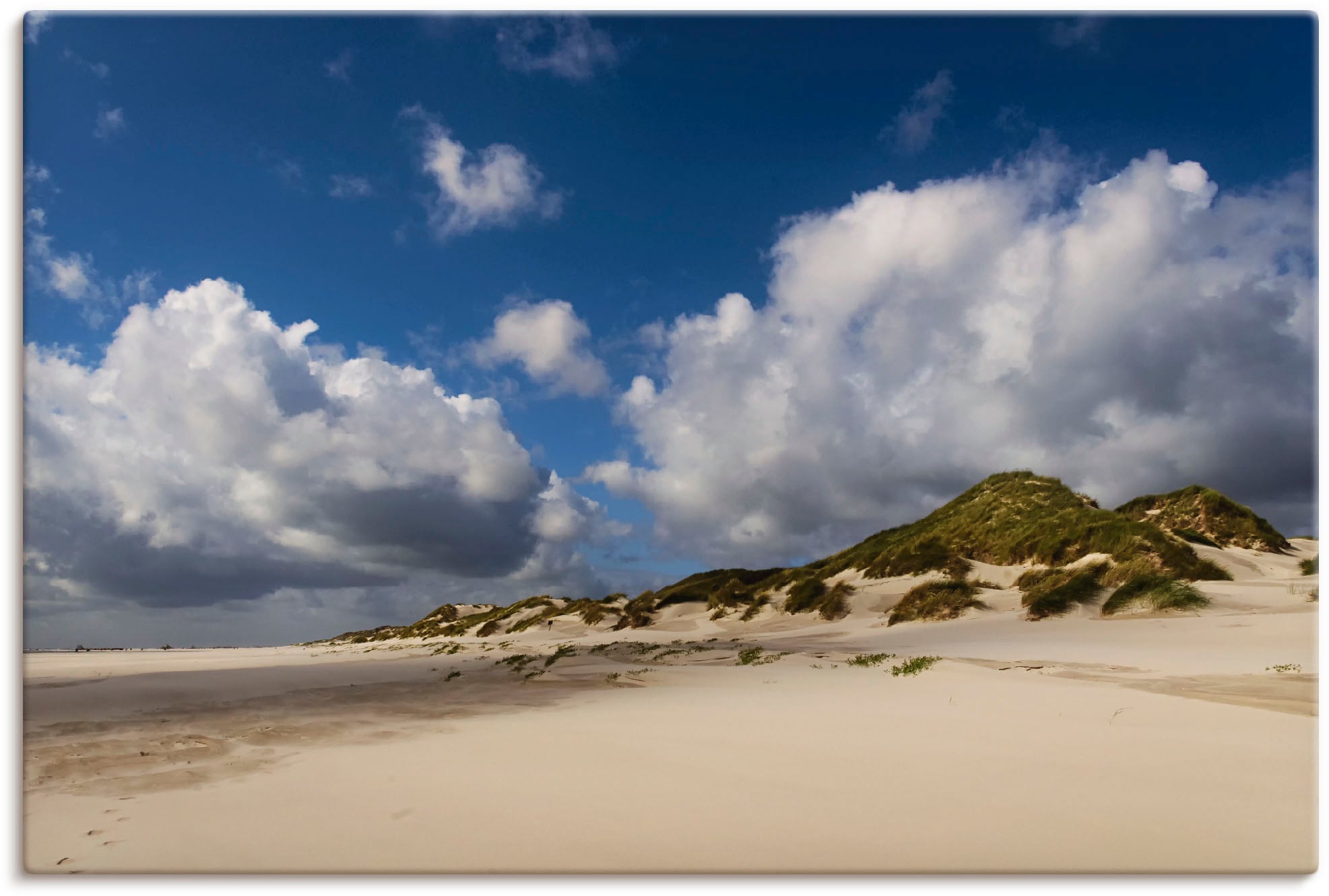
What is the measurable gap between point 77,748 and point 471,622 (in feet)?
172

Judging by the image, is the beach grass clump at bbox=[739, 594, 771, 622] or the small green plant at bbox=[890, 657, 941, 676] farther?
the beach grass clump at bbox=[739, 594, 771, 622]

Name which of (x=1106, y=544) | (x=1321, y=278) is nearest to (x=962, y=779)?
(x=1321, y=278)

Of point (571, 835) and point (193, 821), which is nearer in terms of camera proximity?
point (571, 835)

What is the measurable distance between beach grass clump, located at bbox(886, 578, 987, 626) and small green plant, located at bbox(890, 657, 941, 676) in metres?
11.3

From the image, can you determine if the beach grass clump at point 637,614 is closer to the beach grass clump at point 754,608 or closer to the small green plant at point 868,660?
the beach grass clump at point 754,608

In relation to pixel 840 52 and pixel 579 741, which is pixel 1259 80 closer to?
pixel 840 52

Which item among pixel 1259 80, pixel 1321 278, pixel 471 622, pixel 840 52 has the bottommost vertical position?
pixel 471 622

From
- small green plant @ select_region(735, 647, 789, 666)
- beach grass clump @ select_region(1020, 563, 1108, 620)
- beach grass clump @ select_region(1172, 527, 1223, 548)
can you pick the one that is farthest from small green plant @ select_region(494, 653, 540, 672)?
beach grass clump @ select_region(1172, 527, 1223, 548)

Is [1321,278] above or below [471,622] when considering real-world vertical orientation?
above

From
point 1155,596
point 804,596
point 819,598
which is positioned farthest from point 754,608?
point 1155,596

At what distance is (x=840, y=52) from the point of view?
7180 mm

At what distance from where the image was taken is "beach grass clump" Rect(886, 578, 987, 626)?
64.7 ft

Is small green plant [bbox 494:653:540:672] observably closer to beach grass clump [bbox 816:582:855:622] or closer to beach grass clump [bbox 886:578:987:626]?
beach grass clump [bbox 886:578:987:626]

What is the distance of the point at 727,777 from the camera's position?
4.32 meters
